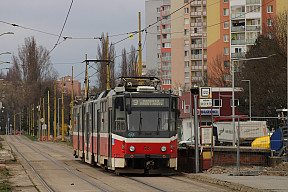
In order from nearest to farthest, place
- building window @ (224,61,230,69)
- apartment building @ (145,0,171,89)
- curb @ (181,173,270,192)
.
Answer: curb @ (181,173,270,192) < building window @ (224,61,230,69) < apartment building @ (145,0,171,89)

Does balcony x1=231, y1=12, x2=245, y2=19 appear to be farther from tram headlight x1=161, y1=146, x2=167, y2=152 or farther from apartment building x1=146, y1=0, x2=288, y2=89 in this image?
tram headlight x1=161, y1=146, x2=167, y2=152

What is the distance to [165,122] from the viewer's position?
865 inches

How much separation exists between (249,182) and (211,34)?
84993 millimetres

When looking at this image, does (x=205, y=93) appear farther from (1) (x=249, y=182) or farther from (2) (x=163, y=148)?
(1) (x=249, y=182)

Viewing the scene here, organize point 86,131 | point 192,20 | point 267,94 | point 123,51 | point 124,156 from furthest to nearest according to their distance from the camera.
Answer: point 192,20 < point 123,51 < point 267,94 < point 86,131 < point 124,156

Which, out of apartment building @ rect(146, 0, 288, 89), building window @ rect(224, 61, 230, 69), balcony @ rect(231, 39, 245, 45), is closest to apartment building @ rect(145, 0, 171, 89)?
apartment building @ rect(146, 0, 288, 89)

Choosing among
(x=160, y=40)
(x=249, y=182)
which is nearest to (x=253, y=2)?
(x=160, y=40)

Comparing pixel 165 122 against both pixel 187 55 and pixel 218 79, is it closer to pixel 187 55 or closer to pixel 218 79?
pixel 218 79

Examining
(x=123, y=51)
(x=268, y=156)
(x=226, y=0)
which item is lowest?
(x=268, y=156)

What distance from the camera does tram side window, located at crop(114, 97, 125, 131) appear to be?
72.2ft

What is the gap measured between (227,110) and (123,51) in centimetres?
2935

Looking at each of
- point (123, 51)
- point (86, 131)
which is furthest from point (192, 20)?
point (86, 131)

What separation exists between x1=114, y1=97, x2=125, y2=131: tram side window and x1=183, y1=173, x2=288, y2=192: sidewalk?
2787 millimetres

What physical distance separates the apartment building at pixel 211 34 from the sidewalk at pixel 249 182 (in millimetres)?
35219
